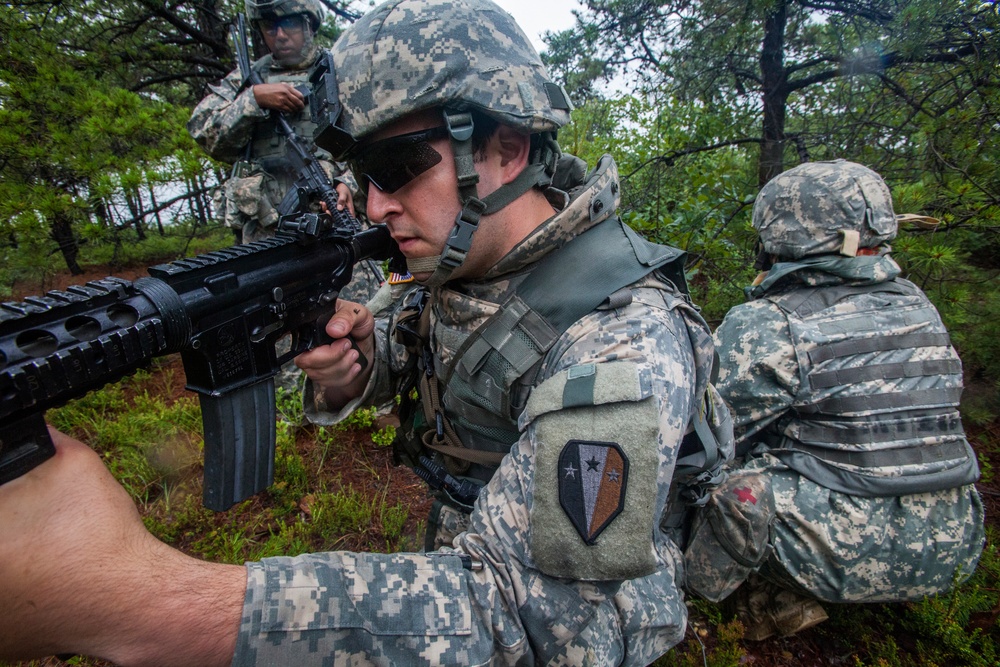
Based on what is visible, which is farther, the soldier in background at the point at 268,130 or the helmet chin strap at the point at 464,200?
the soldier in background at the point at 268,130

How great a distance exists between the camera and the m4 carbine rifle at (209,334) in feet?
3.62

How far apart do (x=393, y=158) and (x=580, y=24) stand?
4064 millimetres

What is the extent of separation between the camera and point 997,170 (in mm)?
3398

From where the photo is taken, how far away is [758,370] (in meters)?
2.86

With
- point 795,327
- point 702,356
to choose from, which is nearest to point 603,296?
point 702,356

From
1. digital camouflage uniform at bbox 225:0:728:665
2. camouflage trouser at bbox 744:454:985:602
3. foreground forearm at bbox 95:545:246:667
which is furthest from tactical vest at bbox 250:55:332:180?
camouflage trouser at bbox 744:454:985:602

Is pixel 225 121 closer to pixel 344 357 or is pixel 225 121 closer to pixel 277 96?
pixel 277 96

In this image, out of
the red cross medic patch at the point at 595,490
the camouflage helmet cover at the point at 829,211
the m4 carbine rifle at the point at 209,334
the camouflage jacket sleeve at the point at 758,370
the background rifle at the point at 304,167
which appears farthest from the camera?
the camouflage helmet cover at the point at 829,211

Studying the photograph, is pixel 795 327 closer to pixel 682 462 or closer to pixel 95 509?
pixel 682 462

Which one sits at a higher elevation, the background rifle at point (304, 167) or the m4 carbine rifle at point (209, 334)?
the background rifle at point (304, 167)

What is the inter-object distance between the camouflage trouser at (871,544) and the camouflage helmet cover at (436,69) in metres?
2.31

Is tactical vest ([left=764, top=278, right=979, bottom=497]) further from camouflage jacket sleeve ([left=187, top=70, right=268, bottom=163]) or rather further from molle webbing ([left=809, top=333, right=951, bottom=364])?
camouflage jacket sleeve ([left=187, top=70, right=268, bottom=163])

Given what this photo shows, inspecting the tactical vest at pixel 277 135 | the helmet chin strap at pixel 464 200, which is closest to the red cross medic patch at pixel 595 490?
the helmet chin strap at pixel 464 200

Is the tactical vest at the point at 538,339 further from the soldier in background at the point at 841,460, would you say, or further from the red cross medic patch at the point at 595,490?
the soldier in background at the point at 841,460
